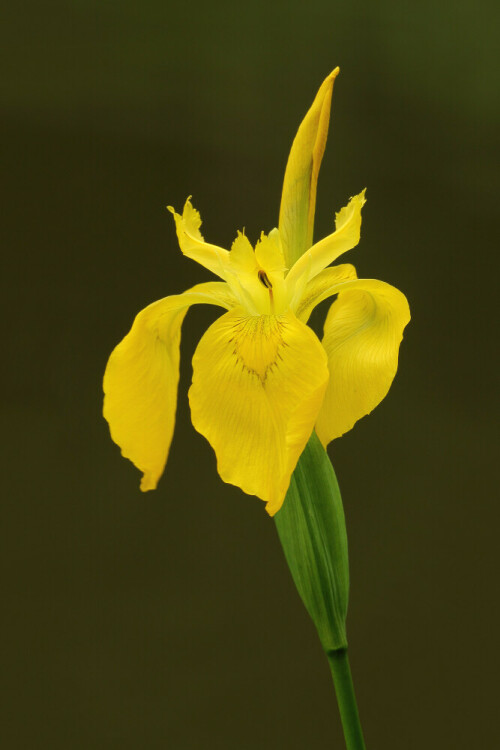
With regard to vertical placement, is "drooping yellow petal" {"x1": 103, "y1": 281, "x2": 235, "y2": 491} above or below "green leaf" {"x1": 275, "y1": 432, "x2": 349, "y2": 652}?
above

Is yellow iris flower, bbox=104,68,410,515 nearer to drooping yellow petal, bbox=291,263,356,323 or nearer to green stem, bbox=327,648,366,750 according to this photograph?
drooping yellow petal, bbox=291,263,356,323

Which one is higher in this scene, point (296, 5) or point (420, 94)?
point (296, 5)

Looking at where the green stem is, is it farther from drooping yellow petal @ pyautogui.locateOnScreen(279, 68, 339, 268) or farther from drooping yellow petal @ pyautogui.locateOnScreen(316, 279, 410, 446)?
drooping yellow petal @ pyautogui.locateOnScreen(279, 68, 339, 268)

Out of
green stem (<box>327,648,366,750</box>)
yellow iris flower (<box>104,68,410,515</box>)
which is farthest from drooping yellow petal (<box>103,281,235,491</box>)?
green stem (<box>327,648,366,750</box>)

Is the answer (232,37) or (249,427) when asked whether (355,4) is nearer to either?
(232,37)

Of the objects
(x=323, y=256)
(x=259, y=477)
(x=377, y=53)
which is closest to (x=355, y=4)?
(x=377, y=53)

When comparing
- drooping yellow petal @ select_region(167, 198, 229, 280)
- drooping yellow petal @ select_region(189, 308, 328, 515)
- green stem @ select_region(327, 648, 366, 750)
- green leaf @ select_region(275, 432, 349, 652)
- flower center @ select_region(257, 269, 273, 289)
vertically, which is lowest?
green stem @ select_region(327, 648, 366, 750)
